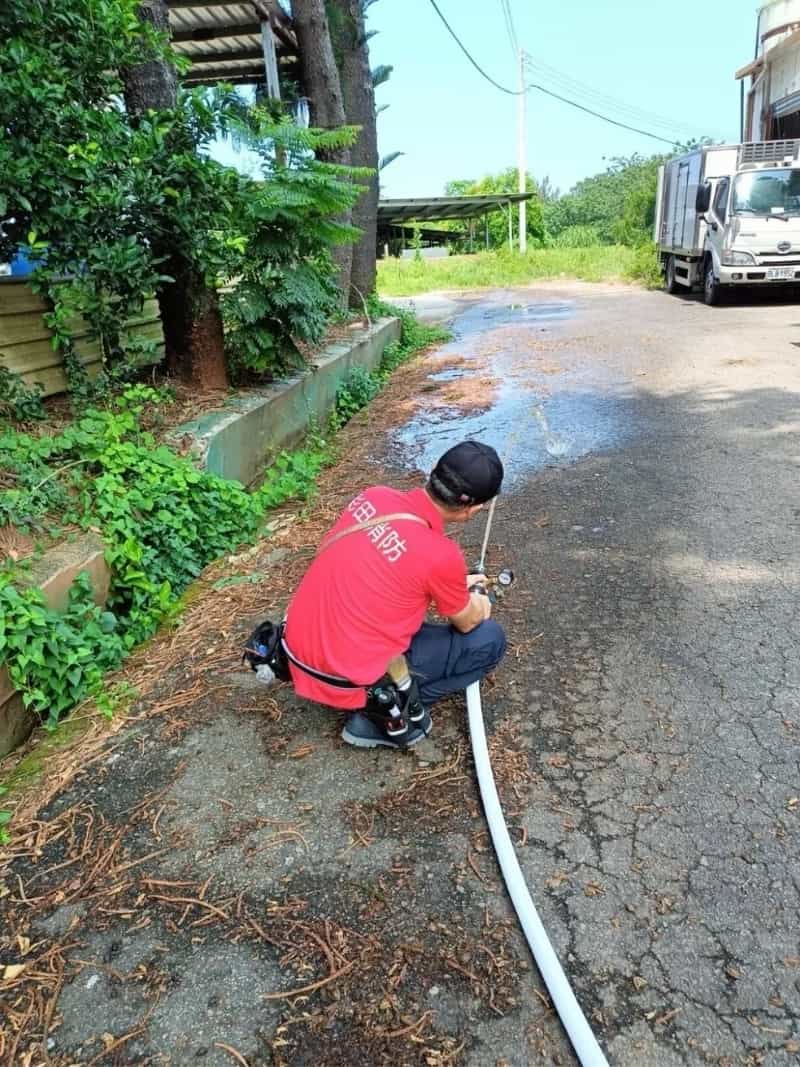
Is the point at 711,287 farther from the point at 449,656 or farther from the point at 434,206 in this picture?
the point at 449,656

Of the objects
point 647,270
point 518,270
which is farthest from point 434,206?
point 647,270

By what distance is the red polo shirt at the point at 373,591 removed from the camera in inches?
91.1

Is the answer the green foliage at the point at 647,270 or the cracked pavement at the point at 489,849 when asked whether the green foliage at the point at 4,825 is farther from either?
the green foliage at the point at 647,270

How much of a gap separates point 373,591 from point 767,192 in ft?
43.9

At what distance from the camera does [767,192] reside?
1254 centimetres

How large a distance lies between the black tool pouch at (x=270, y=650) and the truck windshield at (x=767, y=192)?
13.0 meters

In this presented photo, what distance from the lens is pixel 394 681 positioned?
8.21 ft

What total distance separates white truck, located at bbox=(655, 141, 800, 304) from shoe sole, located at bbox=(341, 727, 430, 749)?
12.4 metres

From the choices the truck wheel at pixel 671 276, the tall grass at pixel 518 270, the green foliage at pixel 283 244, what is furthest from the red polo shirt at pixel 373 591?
the tall grass at pixel 518 270

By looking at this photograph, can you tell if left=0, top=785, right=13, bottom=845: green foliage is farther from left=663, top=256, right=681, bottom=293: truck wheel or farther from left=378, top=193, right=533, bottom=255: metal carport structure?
left=378, top=193, right=533, bottom=255: metal carport structure

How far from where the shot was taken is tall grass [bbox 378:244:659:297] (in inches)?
864

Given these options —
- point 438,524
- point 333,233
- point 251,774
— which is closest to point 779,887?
point 438,524

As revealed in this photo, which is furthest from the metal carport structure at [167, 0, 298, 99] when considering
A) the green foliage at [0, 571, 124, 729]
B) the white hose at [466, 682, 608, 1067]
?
the white hose at [466, 682, 608, 1067]

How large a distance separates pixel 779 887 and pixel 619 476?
346cm
